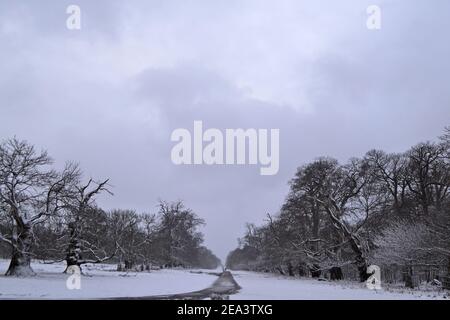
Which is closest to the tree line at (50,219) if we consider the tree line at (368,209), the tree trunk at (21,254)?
the tree trunk at (21,254)

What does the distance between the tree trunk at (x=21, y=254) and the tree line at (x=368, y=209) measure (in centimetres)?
1805

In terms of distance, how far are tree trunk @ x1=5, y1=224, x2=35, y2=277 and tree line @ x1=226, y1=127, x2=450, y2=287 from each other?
59.2ft

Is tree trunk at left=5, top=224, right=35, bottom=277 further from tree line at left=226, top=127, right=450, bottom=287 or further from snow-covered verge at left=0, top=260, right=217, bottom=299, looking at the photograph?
tree line at left=226, top=127, right=450, bottom=287

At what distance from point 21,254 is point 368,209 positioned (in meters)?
23.2

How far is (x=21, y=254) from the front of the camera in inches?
877

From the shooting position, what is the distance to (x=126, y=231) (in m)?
36.5

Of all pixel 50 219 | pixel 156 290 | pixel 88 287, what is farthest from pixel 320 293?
pixel 50 219

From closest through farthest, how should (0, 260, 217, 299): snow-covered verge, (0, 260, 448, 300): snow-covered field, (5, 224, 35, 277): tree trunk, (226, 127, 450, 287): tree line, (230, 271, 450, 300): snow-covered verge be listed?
(230, 271, 450, 300): snow-covered verge
(0, 260, 448, 300): snow-covered field
(0, 260, 217, 299): snow-covered verge
(5, 224, 35, 277): tree trunk
(226, 127, 450, 287): tree line

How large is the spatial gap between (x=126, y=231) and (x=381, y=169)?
70.7ft

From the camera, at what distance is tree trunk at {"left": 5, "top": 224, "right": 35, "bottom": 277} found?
71.6ft

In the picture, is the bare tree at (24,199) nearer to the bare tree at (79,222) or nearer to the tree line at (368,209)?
the bare tree at (79,222)

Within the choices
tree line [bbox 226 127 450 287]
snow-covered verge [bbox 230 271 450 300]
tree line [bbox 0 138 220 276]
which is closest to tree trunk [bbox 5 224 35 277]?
tree line [bbox 0 138 220 276]

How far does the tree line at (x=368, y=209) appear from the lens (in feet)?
81.9
